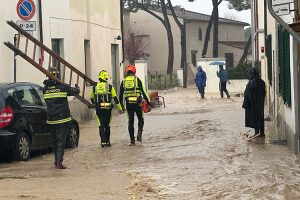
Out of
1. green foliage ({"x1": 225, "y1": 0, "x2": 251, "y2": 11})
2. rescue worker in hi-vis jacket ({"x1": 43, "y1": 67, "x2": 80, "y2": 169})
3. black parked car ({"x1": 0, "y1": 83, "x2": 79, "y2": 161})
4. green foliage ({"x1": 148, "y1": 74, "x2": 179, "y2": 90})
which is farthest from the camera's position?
green foliage ({"x1": 225, "y1": 0, "x2": 251, "y2": 11})

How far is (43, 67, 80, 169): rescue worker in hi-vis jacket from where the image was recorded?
10.7m

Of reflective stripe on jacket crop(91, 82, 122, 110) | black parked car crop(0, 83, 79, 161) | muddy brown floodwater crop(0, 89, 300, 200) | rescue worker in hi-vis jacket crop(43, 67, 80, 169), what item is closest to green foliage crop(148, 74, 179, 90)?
muddy brown floodwater crop(0, 89, 300, 200)

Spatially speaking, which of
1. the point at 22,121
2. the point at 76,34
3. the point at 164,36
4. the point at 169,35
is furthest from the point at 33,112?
the point at 164,36

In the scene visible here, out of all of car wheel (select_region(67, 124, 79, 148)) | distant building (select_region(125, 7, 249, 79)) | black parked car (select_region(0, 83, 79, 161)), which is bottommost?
car wheel (select_region(67, 124, 79, 148))

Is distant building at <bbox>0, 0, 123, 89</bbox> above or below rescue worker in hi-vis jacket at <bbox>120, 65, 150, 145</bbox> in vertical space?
above

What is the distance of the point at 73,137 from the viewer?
545 inches

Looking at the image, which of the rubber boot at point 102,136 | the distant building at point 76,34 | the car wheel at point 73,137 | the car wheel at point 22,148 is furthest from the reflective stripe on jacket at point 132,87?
the distant building at point 76,34

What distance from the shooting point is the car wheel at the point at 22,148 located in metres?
11.3

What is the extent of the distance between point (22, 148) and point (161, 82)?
38.6 meters

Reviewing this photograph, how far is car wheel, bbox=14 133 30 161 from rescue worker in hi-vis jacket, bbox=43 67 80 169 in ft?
2.79

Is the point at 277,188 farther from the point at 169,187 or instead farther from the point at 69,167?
the point at 69,167

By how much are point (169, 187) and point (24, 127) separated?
13.0 feet

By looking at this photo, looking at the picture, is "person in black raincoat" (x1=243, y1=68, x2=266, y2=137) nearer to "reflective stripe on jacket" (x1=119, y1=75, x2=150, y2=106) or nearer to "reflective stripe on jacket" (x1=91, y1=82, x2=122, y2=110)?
"reflective stripe on jacket" (x1=119, y1=75, x2=150, y2=106)

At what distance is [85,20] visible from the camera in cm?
2298
